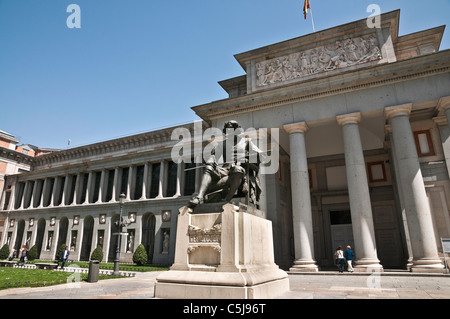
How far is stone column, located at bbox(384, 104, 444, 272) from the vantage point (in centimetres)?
1464

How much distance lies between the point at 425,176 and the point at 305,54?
11.4m

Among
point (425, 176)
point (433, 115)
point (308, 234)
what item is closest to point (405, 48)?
point (433, 115)

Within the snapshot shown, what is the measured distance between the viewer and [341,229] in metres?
24.9

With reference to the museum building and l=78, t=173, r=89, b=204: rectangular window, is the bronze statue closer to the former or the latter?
the museum building

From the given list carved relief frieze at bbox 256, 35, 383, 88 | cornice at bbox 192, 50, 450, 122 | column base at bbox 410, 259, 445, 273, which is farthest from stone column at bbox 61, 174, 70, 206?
column base at bbox 410, 259, 445, 273

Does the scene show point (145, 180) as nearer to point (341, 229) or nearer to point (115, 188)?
point (115, 188)

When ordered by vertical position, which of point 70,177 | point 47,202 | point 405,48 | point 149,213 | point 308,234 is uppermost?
point 405,48

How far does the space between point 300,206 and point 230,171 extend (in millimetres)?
12641

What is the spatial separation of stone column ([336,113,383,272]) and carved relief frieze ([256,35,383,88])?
4.12 meters

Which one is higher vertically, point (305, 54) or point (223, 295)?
point (305, 54)

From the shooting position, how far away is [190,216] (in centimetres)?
602

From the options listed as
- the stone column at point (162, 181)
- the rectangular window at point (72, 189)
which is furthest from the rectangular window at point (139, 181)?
the rectangular window at point (72, 189)
